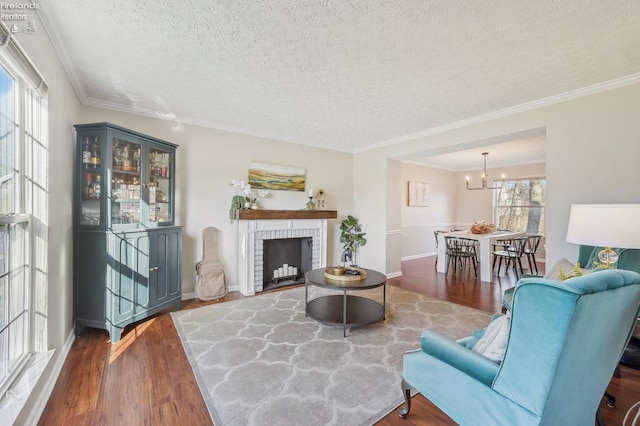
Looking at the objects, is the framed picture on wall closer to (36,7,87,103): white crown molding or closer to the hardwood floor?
the hardwood floor

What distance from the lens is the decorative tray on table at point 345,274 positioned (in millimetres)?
2928

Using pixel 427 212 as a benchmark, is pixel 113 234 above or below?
below

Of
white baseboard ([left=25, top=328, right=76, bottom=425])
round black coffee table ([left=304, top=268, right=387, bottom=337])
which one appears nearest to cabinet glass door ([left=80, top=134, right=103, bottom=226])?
white baseboard ([left=25, top=328, right=76, bottom=425])

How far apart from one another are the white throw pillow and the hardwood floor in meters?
0.65

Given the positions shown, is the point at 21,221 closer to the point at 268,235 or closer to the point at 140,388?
the point at 140,388

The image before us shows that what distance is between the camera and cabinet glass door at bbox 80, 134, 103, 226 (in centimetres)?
273

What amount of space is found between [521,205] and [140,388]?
843 centimetres

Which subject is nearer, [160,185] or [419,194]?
[160,185]

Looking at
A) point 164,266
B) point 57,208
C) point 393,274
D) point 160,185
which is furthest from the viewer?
point 393,274

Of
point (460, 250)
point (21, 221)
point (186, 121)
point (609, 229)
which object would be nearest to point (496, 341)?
point (609, 229)

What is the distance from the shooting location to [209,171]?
4.09 meters

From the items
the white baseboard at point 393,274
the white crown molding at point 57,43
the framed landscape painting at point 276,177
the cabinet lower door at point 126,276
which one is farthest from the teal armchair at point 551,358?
the white baseboard at point 393,274

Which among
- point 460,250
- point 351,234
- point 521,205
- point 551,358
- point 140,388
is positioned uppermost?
point 521,205

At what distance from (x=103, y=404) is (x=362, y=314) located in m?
2.24
